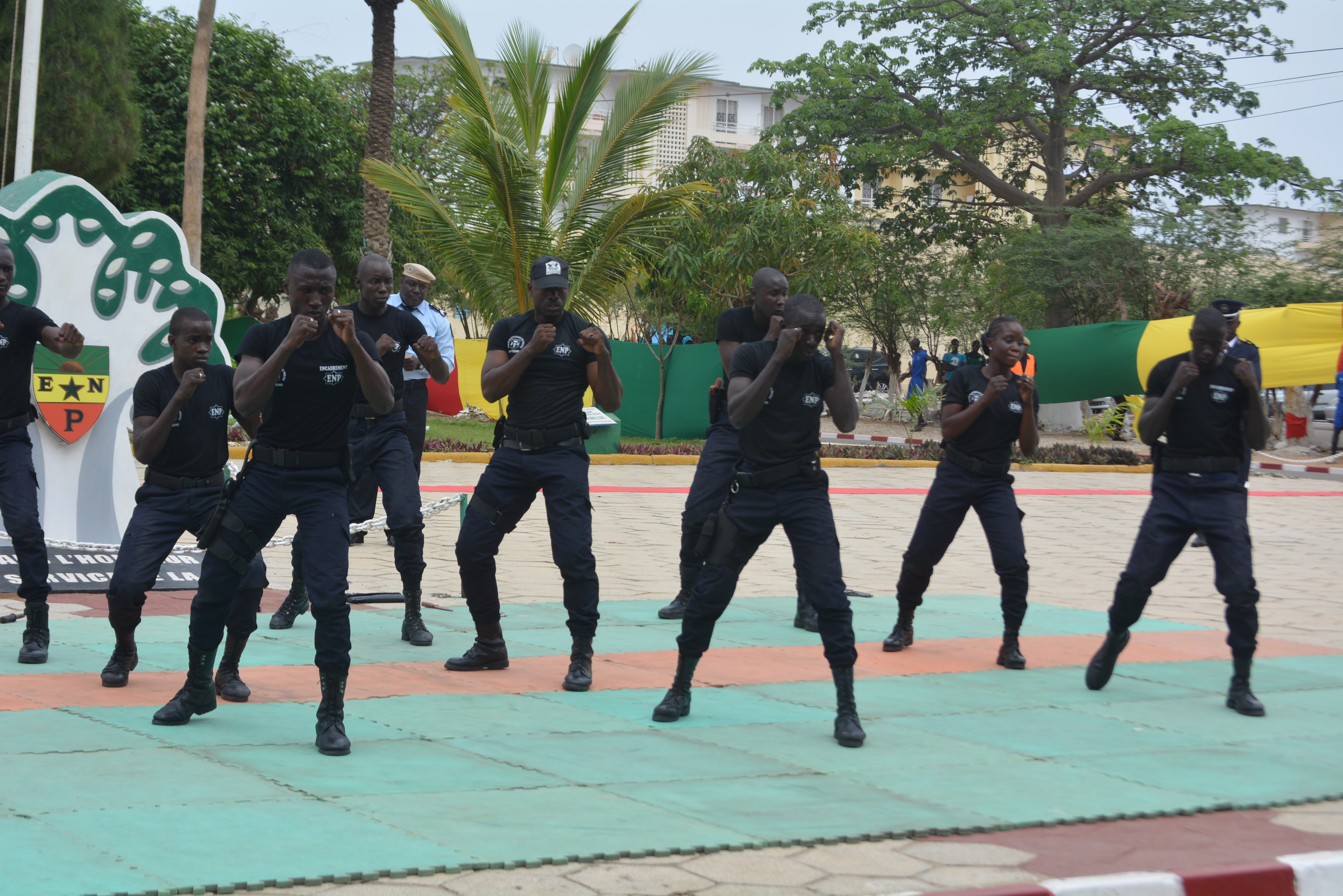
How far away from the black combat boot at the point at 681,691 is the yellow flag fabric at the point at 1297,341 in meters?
16.4

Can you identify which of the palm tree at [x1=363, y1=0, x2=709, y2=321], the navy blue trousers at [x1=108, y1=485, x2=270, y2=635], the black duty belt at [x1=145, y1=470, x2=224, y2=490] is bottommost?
the navy blue trousers at [x1=108, y1=485, x2=270, y2=635]

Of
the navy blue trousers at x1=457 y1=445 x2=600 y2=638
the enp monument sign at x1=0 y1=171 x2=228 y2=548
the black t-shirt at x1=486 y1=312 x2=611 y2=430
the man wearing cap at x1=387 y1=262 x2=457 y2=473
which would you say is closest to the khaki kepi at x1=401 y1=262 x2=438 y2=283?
the man wearing cap at x1=387 y1=262 x2=457 y2=473

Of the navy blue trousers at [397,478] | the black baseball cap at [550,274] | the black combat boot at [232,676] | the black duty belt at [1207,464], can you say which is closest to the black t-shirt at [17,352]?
the navy blue trousers at [397,478]

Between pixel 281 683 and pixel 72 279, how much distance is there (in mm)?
4370

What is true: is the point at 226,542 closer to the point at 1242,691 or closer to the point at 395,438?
the point at 395,438

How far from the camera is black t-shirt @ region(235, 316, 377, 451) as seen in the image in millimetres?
5254

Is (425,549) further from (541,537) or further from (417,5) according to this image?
(417,5)

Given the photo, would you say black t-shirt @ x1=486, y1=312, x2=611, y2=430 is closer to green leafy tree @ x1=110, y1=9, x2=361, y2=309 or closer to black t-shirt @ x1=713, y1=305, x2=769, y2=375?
black t-shirt @ x1=713, y1=305, x2=769, y2=375

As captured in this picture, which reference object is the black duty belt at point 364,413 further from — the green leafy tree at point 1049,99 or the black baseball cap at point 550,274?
the green leafy tree at point 1049,99

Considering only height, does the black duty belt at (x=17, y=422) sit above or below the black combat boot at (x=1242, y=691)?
above

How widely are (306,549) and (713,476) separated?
3.13 metres

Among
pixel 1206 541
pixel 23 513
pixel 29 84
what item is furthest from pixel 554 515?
pixel 29 84

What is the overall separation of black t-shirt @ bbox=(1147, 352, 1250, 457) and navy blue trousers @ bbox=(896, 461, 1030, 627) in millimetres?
974

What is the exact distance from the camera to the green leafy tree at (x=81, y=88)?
898 inches
